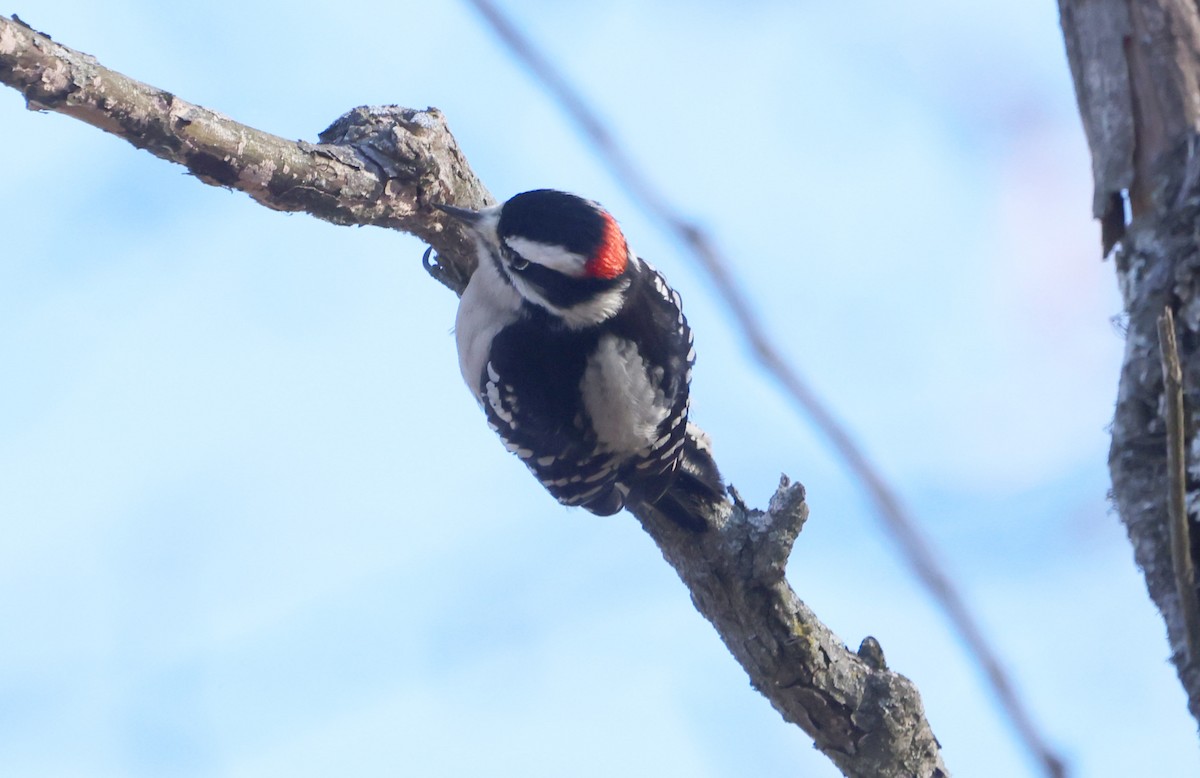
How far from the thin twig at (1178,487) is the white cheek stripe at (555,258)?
8.68ft

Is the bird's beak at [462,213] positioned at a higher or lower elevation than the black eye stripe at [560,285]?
higher

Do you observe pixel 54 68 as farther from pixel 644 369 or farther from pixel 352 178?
pixel 644 369

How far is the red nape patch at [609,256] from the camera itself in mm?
4270

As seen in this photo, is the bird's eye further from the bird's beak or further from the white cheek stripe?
the bird's beak

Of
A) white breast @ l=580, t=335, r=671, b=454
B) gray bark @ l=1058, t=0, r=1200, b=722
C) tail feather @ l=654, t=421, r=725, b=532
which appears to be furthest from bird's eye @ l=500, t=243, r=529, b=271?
gray bark @ l=1058, t=0, r=1200, b=722

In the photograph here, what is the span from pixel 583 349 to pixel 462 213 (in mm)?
679

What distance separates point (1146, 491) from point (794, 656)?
5.49ft

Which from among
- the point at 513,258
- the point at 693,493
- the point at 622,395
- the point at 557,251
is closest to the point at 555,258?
the point at 557,251

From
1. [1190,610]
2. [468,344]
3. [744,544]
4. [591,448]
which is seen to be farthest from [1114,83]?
[468,344]

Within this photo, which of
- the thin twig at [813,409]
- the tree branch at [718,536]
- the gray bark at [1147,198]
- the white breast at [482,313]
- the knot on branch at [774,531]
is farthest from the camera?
the white breast at [482,313]

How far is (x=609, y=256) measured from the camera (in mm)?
4309

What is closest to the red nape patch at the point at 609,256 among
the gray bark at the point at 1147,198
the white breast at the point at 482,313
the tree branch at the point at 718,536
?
the white breast at the point at 482,313

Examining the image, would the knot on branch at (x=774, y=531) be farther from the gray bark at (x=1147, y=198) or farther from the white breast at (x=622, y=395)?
the gray bark at (x=1147, y=198)

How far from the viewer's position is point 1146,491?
2090mm
